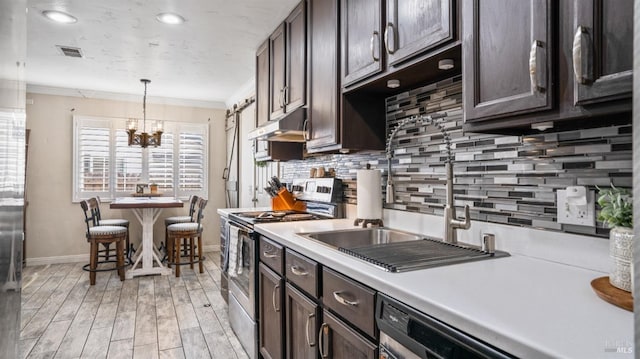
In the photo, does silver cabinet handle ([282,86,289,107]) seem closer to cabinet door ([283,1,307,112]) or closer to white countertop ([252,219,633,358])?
cabinet door ([283,1,307,112])

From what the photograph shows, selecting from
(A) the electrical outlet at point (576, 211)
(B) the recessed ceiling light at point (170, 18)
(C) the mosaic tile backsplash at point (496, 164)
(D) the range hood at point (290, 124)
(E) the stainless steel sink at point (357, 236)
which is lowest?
(E) the stainless steel sink at point (357, 236)

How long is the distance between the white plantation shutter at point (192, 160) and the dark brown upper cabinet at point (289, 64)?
3188mm

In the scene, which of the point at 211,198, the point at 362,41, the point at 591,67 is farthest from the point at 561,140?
the point at 211,198

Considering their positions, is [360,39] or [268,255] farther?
[268,255]

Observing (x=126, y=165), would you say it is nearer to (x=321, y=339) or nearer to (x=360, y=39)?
(x=360, y=39)

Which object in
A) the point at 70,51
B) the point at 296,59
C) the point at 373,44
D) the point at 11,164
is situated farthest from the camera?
the point at 70,51

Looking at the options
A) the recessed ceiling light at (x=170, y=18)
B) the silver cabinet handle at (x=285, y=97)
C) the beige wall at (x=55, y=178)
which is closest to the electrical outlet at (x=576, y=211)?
the silver cabinet handle at (x=285, y=97)

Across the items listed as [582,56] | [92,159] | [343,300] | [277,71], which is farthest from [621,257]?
[92,159]

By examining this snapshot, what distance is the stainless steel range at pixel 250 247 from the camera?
91.0 inches

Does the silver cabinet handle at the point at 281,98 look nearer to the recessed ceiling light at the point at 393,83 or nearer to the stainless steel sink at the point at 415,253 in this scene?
the recessed ceiling light at the point at 393,83

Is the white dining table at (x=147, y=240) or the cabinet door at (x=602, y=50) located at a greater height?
the cabinet door at (x=602, y=50)

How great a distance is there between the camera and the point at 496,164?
1.46 m

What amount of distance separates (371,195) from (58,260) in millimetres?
4981

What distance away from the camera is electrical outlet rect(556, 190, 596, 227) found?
3.71ft
